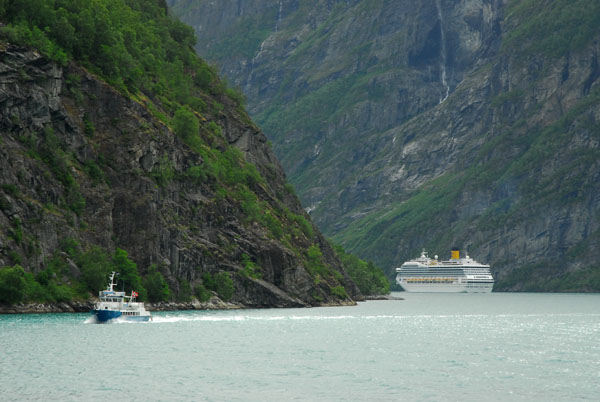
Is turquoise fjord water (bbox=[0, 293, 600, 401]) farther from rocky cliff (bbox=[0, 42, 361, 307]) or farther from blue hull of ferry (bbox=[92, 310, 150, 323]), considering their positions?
rocky cliff (bbox=[0, 42, 361, 307])

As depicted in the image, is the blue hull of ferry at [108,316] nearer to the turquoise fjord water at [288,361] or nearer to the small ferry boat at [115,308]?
the small ferry boat at [115,308]

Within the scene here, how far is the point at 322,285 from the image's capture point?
196 meters

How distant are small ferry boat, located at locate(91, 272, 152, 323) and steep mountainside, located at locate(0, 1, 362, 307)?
31.0ft

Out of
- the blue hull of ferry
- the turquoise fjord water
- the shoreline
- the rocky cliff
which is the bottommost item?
the turquoise fjord water

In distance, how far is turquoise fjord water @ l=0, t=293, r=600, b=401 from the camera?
2618 inches

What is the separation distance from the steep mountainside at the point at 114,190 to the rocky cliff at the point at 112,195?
0.68ft

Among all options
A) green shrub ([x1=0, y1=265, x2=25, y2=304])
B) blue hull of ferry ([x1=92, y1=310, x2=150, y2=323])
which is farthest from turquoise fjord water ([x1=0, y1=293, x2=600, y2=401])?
green shrub ([x1=0, y1=265, x2=25, y2=304])

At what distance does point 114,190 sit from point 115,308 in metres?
33.7

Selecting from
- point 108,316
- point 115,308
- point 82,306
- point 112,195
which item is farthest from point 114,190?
point 108,316

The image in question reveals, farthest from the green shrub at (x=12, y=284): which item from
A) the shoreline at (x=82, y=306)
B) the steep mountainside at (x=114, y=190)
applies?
the shoreline at (x=82, y=306)

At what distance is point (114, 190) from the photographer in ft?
513

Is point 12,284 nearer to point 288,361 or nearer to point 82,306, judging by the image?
point 82,306

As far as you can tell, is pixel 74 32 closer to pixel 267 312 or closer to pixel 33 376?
pixel 267 312

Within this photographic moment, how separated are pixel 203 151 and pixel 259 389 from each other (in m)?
123
